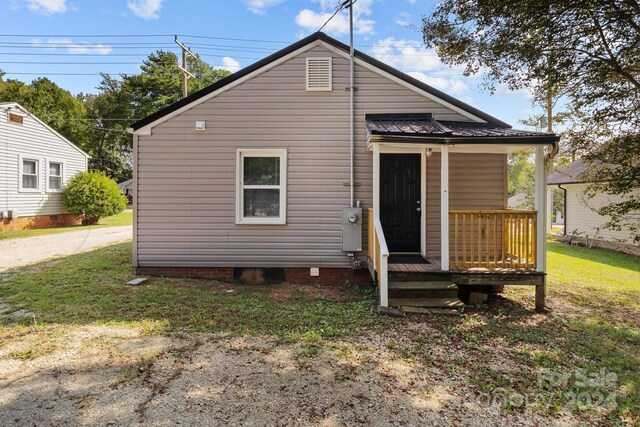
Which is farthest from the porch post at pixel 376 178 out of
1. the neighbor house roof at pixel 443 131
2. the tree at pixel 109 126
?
the tree at pixel 109 126

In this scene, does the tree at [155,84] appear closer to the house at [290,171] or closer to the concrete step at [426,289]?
the house at [290,171]

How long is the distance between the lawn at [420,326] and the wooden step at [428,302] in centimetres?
21

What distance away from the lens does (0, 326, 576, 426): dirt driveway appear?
2621 millimetres

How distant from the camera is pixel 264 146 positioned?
688 cm

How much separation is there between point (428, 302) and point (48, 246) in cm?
1153

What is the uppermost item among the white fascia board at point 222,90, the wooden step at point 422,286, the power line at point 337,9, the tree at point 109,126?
the tree at point 109,126

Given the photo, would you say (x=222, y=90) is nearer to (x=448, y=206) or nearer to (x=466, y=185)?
(x=448, y=206)

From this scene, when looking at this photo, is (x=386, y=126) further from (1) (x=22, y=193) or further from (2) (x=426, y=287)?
(1) (x=22, y=193)

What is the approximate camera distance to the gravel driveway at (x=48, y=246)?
8648mm

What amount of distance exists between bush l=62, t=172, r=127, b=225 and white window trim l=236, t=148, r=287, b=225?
43.2 ft

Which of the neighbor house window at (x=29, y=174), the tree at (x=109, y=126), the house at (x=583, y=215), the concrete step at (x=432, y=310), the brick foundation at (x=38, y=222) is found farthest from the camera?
the tree at (x=109, y=126)

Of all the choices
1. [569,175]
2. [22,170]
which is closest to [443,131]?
[569,175]

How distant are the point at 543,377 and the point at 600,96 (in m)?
5.24

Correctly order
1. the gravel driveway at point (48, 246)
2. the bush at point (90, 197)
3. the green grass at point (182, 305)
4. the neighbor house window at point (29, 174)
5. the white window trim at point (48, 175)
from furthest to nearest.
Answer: the bush at point (90, 197) → the white window trim at point (48, 175) → the neighbor house window at point (29, 174) → the gravel driveway at point (48, 246) → the green grass at point (182, 305)
